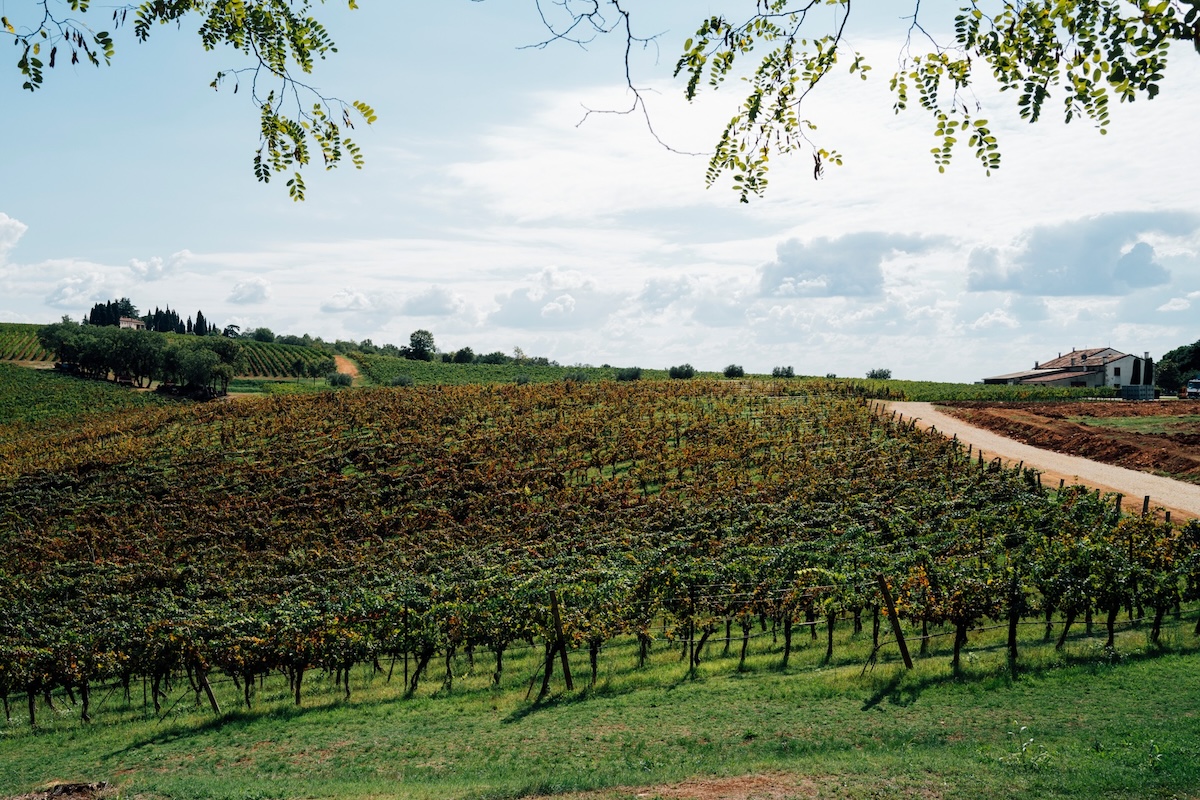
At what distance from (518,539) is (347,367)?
94563mm

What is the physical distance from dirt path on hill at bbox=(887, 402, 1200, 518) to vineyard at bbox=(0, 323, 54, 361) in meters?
124

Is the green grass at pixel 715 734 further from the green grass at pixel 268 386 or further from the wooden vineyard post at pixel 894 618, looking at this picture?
the green grass at pixel 268 386

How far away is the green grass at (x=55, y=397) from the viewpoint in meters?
76.4

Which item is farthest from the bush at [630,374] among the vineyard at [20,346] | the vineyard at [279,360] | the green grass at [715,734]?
the vineyard at [20,346]

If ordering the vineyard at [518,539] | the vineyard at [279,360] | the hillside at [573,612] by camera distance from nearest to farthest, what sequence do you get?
the hillside at [573,612] → the vineyard at [518,539] → the vineyard at [279,360]

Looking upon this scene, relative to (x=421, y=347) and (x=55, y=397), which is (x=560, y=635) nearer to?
(x=55, y=397)

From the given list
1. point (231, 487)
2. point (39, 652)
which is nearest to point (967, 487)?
point (39, 652)

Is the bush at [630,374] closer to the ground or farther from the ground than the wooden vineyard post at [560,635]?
farther from the ground

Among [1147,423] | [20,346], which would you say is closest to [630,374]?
[1147,423]

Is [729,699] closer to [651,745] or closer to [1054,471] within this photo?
[651,745]

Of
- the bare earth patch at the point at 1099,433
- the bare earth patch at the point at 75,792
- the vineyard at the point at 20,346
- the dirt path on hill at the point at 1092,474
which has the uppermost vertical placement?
the vineyard at the point at 20,346

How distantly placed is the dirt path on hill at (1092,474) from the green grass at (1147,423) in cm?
702

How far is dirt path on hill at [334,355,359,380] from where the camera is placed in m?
111

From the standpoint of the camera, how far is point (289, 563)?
2872cm
